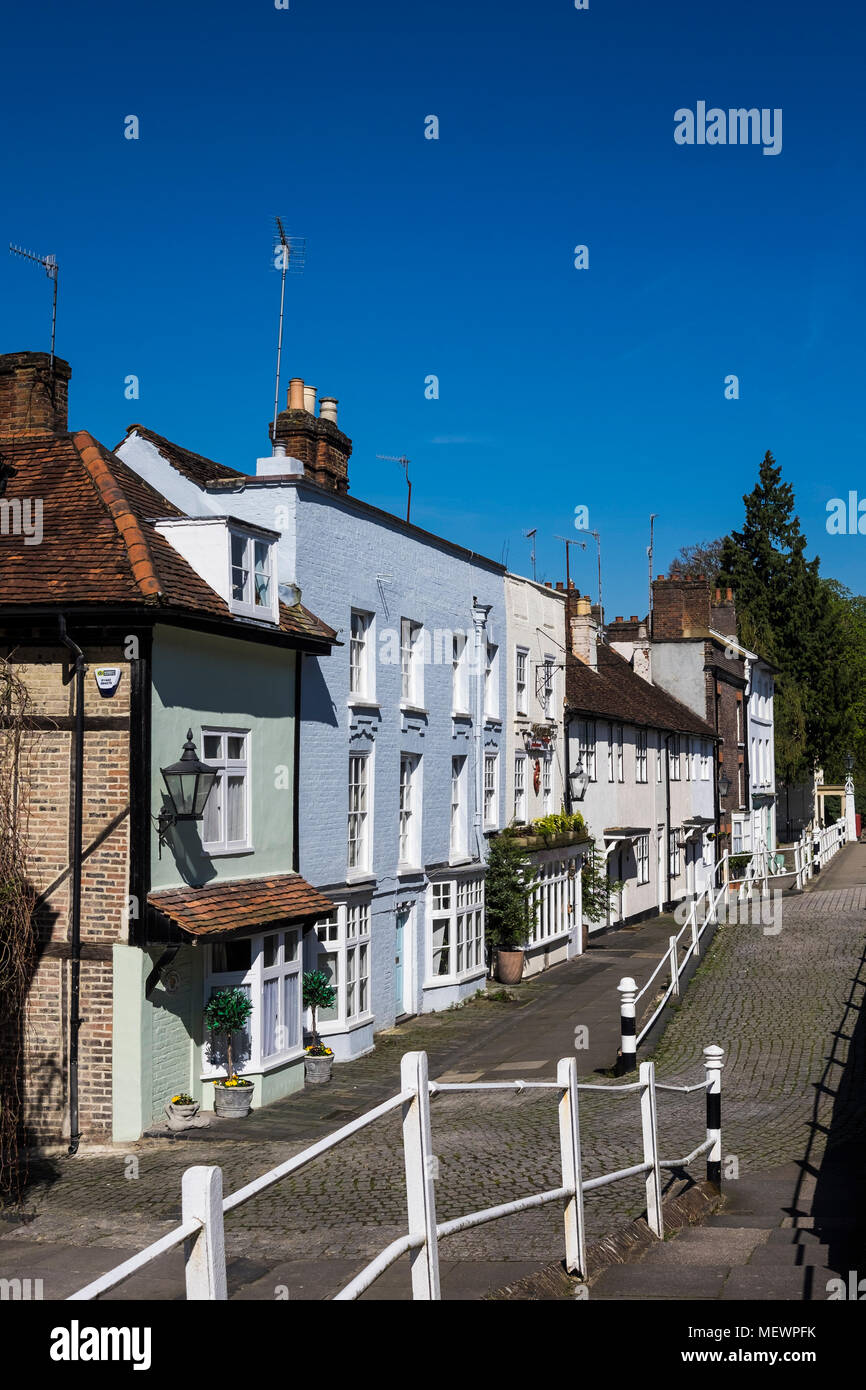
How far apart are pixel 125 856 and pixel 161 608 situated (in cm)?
293

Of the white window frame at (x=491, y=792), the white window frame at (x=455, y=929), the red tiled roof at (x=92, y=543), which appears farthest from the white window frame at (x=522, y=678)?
the red tiled roof at (x=92, y=543)

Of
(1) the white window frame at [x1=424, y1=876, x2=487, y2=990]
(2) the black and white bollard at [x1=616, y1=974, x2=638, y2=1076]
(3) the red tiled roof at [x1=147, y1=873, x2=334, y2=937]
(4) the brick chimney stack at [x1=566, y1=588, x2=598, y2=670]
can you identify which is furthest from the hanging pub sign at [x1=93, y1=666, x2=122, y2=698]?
(4) the brick chimney stack at [x1=566, y1=588, x2=598, y2=670]

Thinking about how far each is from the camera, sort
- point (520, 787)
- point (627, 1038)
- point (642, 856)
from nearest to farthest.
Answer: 1. point (627, 1038)
2. point (520, 787)
3. point (642, 856)

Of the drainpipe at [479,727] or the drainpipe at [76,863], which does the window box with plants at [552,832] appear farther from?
the drainpipe at [76,863]

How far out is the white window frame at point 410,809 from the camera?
77.8ft

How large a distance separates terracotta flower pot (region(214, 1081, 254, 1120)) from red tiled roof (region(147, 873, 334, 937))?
190 cm

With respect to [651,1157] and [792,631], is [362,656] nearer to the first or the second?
[651,1157]

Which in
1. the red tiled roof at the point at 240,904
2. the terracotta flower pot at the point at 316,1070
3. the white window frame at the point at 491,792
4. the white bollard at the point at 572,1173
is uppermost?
the white window frame at the point at 491,792

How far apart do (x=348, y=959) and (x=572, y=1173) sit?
13.7 meters

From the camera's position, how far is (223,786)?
17.2m

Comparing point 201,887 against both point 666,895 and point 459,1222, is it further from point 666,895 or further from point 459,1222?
point 666,895

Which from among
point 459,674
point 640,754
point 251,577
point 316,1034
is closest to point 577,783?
point 640,754

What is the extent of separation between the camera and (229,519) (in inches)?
674

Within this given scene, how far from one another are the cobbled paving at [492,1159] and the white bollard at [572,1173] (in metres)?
1.44
